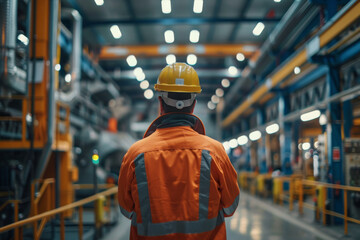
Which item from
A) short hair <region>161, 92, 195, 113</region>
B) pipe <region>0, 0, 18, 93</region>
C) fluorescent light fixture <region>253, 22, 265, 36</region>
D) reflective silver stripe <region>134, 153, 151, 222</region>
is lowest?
reflective silver stripe <region>134, 153, 151, 222</region>

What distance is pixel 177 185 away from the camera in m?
2.01

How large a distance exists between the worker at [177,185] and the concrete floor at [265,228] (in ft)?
19.1

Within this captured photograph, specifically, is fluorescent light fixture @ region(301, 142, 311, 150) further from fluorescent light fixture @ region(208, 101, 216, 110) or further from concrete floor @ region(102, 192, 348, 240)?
fluorescent light fixture @ region(208, 101, 216, 110)

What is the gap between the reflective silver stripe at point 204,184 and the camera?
202cm

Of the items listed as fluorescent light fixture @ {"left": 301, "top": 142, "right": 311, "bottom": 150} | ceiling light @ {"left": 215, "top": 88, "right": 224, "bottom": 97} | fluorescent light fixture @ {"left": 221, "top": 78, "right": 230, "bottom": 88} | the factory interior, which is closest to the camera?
the factory interior

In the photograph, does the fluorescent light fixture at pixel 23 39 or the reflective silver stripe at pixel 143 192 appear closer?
the reflective silver stripe at pixel 143 192

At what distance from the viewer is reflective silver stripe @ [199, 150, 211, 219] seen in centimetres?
202

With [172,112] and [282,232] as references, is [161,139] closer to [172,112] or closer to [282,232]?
[172,112]

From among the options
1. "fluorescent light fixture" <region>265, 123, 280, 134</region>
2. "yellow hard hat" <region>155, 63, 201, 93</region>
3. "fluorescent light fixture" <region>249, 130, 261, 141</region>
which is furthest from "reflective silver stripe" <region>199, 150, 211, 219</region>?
"fluorescent light fixture" <region>249, 130, 261, 141</region>

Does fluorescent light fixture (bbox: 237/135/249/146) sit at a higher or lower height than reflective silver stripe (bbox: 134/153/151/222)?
higher

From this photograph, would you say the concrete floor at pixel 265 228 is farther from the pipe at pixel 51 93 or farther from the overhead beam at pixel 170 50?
the overhead beam at pixel 170 50

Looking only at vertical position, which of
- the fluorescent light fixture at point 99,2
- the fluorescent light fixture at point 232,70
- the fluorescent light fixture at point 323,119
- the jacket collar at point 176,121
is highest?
the fluorescent light fixture at point 232,70

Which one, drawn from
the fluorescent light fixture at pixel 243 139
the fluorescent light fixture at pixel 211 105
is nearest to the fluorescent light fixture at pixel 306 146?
the fluorescent light fixture at pixel 243 139

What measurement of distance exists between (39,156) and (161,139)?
6598 millimetres
